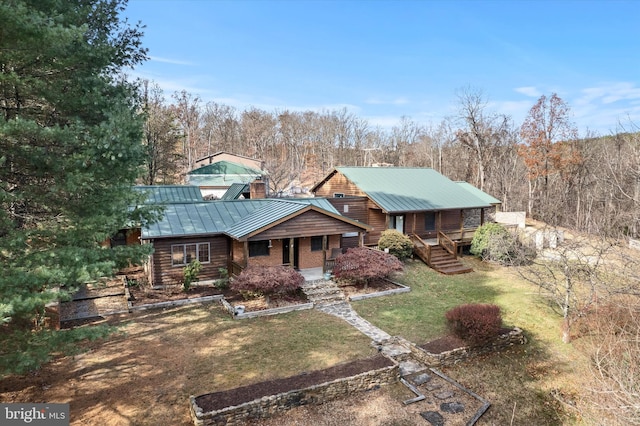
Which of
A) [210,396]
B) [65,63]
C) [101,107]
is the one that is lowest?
[210,396]

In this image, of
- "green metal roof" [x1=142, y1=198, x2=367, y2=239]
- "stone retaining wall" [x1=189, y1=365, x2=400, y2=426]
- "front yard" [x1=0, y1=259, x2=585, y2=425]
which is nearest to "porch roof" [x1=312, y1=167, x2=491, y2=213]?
"green metal roof" [x1=142, y1=198, x2=367, y2=239]

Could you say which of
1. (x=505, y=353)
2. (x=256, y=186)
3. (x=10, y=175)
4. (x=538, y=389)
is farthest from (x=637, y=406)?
(x=256, y=186)

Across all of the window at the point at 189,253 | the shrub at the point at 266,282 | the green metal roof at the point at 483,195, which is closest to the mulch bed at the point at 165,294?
the window at the point at 189,253

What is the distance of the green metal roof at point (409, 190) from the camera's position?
79.5ft

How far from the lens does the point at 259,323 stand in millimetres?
14156

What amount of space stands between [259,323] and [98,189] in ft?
25.7

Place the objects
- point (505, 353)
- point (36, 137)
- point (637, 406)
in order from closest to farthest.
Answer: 1. point (637, 406)
2. point (36, 137)
3. point (505, 353)

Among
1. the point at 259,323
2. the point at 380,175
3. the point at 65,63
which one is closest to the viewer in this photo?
the point at 65,63

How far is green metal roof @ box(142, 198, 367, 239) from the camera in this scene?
16.9m

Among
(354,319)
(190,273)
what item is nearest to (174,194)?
(190,273)

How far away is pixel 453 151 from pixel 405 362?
160 ft

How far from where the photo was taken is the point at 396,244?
2167cm

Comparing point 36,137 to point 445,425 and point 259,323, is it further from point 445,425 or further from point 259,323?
point 445,425

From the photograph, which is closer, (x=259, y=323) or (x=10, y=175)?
(x=10, y=175)
